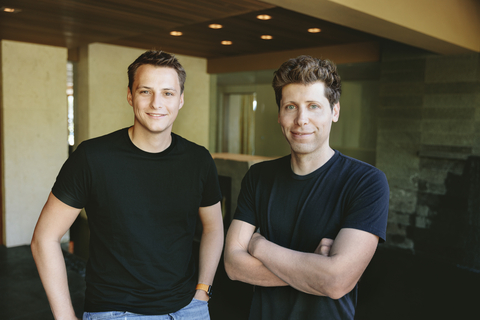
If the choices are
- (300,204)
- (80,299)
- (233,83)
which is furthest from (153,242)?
(233,83)

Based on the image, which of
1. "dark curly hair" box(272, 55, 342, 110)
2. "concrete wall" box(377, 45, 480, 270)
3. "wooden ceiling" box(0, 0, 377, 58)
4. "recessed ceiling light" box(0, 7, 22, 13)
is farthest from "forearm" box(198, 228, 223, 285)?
"concrete wall" box(377, 45, 480, 270)

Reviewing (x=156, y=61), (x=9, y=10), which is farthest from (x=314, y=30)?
(x=156, y=61)

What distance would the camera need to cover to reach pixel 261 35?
5.05 m

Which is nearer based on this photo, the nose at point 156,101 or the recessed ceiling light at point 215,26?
the nose at point 156,101

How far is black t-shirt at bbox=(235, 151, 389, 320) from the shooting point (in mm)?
1213

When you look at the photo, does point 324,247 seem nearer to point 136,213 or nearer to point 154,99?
point 136,213

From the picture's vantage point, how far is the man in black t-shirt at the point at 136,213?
4.57ft

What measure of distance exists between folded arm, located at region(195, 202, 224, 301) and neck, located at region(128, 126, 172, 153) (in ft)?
1.06

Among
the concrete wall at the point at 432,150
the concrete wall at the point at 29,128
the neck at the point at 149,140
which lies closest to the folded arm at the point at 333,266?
the neck at the point at 149,140

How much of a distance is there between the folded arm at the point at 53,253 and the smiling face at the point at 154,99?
394mm

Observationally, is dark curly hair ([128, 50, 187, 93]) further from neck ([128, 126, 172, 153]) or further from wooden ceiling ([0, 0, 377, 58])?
wooden ceiling ([0, 0, 377, 58])

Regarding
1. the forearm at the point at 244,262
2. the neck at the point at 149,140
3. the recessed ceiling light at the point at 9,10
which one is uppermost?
the recessed ceiling light at the point at 9,10

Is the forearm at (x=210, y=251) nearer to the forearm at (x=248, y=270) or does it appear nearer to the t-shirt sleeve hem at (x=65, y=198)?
the forearm at (x=248, y=270)

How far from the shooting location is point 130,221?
143 centimetres
